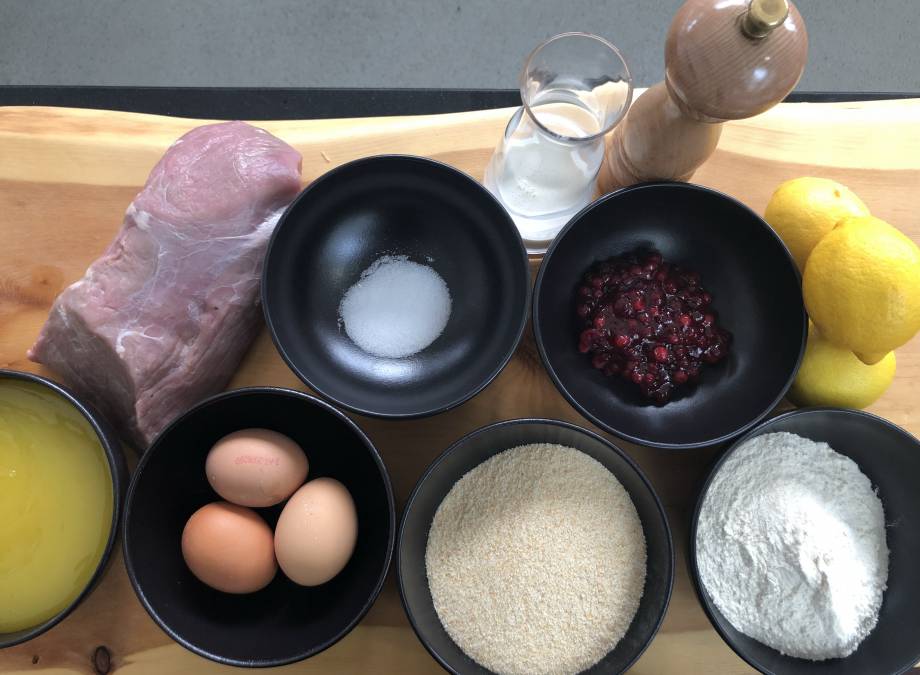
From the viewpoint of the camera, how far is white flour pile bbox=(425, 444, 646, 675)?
3.76ft

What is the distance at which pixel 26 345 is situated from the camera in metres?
1.26

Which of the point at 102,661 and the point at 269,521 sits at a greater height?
the point at 269,521

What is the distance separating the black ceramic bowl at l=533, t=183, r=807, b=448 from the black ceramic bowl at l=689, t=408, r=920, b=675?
0.32 ft

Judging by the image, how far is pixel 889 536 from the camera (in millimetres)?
1212

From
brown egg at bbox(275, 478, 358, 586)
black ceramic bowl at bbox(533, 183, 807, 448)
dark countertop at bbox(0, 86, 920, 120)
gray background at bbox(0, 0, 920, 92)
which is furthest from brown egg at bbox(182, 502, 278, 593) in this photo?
gray background at bbox(0, 0, 920, 92)

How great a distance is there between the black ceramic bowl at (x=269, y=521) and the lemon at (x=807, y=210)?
2.50ft

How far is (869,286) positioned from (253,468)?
36.5 inches

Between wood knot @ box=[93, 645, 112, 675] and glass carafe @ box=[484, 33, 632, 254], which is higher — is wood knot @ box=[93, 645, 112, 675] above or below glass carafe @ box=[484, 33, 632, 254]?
below

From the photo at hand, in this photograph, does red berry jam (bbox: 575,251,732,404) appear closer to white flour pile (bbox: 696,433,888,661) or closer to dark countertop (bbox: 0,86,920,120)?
white flour pile (bbox: 696,433,888,661)

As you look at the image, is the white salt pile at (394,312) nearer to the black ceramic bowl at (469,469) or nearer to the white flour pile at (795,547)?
the black ceramic bowl at (469,469)

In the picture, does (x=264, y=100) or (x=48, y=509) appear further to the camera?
(x=264, y=100)

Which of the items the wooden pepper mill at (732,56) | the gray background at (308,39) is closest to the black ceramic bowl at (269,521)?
the wooden pepper mill at (732,56)

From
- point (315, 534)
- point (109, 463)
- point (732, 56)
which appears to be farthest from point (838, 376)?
point (109, 463)

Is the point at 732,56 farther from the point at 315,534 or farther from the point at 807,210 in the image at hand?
the point at 315,534
